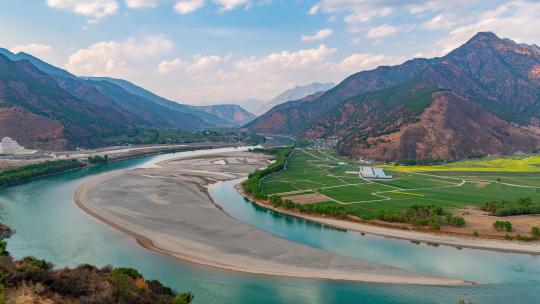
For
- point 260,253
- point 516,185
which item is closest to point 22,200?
point 260,253

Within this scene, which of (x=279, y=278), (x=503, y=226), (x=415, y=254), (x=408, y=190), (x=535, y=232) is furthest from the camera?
(x=408, y=190)

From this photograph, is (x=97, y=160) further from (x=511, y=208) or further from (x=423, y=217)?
(x=511, y=208)

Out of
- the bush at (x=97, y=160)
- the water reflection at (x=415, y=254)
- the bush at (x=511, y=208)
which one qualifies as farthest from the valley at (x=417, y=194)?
the bush at (x=97, y=160)

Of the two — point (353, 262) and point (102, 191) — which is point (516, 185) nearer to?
point (353, 262)

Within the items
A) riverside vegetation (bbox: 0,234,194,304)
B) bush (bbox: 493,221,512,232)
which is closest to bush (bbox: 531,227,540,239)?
bush (bbox: 493,221,512,232)

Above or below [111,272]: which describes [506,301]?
below

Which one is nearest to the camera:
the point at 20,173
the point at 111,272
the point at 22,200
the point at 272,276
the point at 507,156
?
the point at 111,272

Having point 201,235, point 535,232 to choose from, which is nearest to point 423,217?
point 535,232
